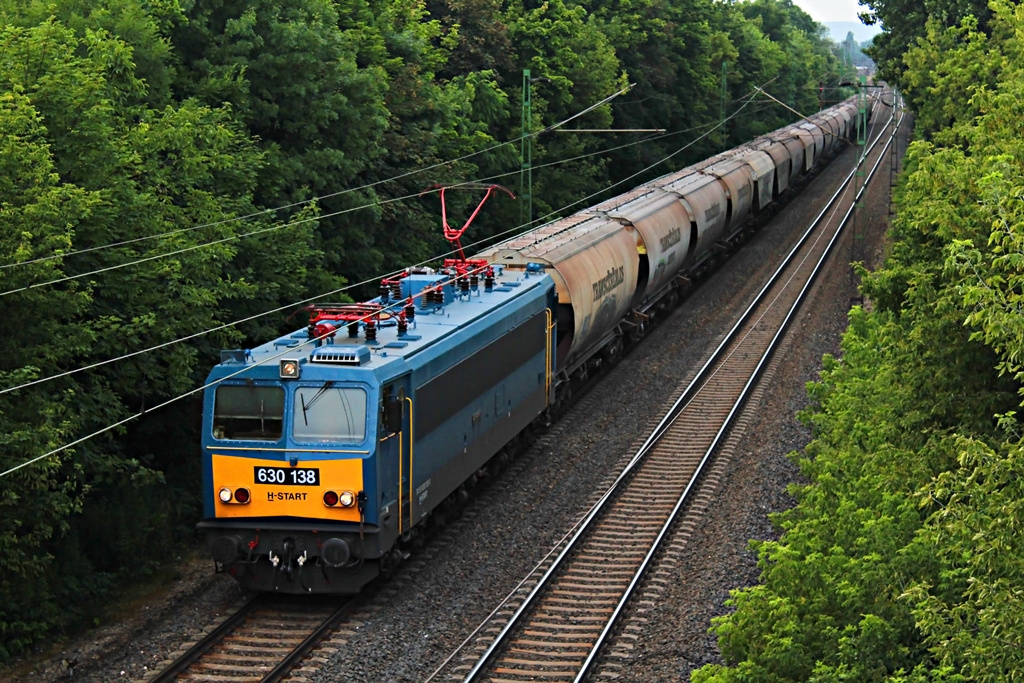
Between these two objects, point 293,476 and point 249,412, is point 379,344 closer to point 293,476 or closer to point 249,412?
point 249,412

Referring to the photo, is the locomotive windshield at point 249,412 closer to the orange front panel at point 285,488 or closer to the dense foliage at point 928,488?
the orange front panel at point 285,488

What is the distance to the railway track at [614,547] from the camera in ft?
50.6

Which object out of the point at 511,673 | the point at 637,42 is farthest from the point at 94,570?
the point at 637,42

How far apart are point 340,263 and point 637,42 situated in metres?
35.1

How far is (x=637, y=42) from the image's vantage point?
6069 cm

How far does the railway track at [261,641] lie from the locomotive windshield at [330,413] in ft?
8.12

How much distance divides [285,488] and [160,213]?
18.8 ft

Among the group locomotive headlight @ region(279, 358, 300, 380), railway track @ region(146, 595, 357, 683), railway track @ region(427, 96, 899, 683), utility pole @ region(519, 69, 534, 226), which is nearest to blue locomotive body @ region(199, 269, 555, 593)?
locomotive headlight @ region(279, 358, 300, 380)

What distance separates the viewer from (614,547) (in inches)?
768

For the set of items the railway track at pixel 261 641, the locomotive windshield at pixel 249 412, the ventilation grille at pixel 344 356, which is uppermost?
the ventilation grille at pixel 344 356

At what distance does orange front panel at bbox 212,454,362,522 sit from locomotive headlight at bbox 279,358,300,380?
112 cm

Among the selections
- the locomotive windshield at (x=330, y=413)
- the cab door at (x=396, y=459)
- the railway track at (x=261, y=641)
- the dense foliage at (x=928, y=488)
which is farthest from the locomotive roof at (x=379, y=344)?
the dense foliage at (x=928, y=488)

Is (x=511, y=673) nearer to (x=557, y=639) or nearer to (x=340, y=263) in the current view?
(x=557, y=639)

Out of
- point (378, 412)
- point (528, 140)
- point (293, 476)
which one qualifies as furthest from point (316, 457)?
point (528, 140)
